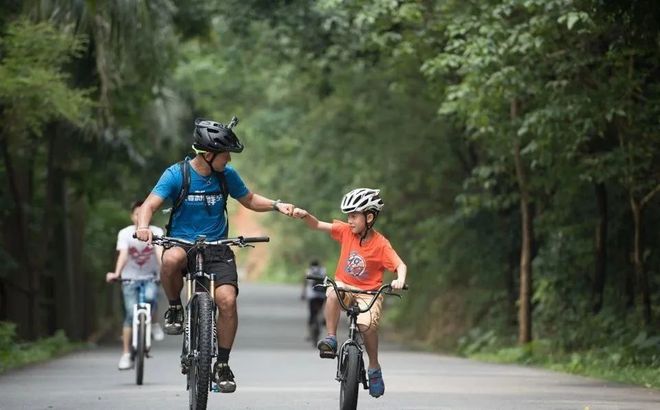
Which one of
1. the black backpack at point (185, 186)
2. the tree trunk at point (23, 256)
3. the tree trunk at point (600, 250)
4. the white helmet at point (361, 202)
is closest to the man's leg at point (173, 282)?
the black backpack at point (185, 186)

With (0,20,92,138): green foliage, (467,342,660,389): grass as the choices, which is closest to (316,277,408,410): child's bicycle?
Answer: (467,342,660,389): grass

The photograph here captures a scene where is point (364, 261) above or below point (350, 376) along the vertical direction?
above

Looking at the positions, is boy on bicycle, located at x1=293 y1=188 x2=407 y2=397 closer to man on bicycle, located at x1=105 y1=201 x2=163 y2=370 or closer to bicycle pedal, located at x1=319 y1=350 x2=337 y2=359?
bicycle pedal, located at x1=319 y1=350 x2=337 y2=359

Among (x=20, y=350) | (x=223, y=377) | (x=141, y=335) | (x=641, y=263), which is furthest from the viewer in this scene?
(x=20, y=350)

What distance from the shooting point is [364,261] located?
1261cm

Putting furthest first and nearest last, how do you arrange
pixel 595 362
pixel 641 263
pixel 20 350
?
pixel 20 350, pixel 641 263, pixel 595 362

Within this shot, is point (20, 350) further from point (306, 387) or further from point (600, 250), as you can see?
point (600, 250)

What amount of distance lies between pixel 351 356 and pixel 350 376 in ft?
0.50

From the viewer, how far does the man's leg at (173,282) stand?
467 inches

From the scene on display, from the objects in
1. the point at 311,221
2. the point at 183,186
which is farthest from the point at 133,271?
the point at 183,186

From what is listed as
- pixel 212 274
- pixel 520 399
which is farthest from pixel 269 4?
pixel 212 274

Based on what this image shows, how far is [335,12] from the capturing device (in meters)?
28.5

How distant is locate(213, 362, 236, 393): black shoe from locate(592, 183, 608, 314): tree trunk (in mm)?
14555

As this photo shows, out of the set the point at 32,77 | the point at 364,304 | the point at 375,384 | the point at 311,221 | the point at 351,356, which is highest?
the point at 32,77
